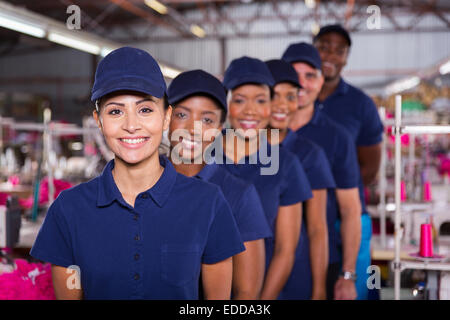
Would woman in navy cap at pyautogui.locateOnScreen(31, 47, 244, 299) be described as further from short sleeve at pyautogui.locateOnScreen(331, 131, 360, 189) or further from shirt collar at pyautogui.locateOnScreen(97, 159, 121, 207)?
short sleeve at pyautogui.locateOnScreen(331, 131, 360, 189)

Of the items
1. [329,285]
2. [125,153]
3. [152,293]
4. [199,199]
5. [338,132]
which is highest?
[338,132]

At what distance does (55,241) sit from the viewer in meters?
1.35

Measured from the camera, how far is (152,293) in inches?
52.7

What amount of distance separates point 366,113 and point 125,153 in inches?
77.6

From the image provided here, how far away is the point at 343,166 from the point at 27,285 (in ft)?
4.72

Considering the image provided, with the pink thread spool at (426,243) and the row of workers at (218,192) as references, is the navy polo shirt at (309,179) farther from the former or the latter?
the pink thread spool at (426,243)

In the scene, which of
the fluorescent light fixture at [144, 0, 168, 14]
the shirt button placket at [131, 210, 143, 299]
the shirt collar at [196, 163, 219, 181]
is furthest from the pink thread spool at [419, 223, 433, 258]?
the fluorescent light fixture at [144, 0, 168, 14]

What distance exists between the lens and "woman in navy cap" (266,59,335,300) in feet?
7.16

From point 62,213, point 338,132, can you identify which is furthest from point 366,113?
point 62,213

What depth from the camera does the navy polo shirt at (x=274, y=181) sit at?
197 centimetres

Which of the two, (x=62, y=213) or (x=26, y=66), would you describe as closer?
(x=62, y=213)

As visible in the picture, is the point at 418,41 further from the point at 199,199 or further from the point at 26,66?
the point at 199,199

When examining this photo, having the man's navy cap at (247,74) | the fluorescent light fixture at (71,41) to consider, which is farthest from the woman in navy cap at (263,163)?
the fluorescent light fixture at (71,41)

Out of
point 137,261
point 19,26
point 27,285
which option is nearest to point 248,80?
point 137,261
